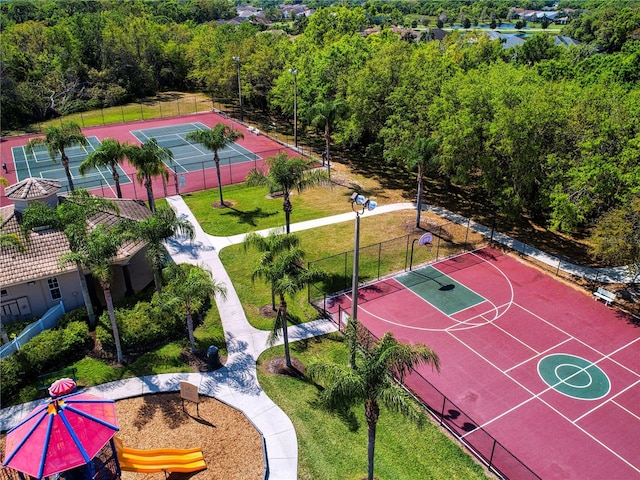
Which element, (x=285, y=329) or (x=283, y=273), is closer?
(x=283, y=273)

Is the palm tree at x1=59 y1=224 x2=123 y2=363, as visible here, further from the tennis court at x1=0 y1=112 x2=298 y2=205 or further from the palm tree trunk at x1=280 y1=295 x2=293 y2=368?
the tennis court at x1=0 y1=112 x2=298 y2=205

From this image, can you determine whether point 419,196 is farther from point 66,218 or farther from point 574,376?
point 66,218

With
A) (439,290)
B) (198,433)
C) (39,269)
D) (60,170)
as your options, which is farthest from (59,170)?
(439,290)

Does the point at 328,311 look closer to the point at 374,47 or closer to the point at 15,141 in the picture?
the point at 374,47

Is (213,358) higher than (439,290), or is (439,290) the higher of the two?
(213,358)

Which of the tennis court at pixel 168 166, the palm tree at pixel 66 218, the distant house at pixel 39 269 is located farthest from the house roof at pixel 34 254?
the tennis court at pixel 168 166

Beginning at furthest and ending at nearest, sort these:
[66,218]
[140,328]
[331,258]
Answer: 1. [331,258]
2. [140,328]
3. [66,218]

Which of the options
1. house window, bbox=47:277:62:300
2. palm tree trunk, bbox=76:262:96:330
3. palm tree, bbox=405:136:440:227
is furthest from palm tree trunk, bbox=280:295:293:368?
palm tree, bbox=405:136:440:227

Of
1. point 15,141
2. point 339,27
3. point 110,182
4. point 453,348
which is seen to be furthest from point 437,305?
point 339,27
